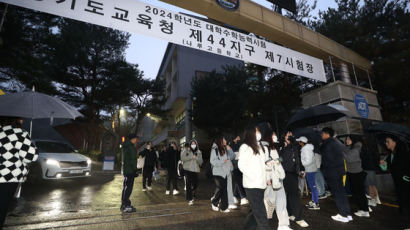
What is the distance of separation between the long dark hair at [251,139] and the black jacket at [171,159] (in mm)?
5019

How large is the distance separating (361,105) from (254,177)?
9.42 meters

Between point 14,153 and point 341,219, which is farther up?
point 14,153

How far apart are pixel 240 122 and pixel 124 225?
1589cm

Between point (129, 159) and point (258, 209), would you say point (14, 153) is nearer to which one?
point (129, 159)

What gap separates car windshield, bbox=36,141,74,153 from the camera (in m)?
8.19

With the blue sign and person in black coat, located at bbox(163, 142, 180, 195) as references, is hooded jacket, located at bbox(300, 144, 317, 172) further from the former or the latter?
the blue sign

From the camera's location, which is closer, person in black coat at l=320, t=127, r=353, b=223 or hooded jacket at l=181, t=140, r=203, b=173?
person in black coat at l=320, t=127, r=353, b=223

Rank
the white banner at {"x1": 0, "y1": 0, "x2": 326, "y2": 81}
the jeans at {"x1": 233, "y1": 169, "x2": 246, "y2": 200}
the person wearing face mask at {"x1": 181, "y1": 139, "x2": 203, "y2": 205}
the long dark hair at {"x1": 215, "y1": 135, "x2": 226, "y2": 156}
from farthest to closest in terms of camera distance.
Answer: the person wearing face mask at {"x1": 181, "y1": 139, "x2": 203, "y2": 205} → the jeans at {"x1": 233, "y1": 169, "x2": 246, "y2": 200} → the long dark hair at {"x1": 215, "y1": 135, "x2": 226, "y2": 156} → the white banner at {"x1": 0, "y1": 0, "x2": 326, "y2": 81}

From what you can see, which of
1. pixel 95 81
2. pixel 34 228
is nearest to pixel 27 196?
pixel 34 228

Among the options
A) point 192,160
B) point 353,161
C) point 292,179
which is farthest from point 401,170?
point 192,160

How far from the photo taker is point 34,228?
12.1ft

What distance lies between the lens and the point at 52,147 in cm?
859

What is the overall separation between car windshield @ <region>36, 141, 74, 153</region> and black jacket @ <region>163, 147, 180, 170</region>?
15.0 ft

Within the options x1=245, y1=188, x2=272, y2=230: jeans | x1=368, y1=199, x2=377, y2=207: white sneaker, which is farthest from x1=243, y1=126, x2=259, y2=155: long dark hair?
x1=368, y1=199, x2=377, y2=207: white sneaker
